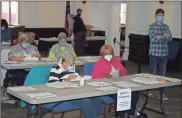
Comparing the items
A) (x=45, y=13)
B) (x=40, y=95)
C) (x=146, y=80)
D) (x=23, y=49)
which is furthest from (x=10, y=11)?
(x=40, y=95)

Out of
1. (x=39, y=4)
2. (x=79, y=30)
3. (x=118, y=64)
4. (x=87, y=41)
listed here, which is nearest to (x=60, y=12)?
(x=39, y=4)

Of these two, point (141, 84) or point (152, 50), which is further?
point (152, 50)

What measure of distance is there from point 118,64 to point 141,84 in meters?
0.79

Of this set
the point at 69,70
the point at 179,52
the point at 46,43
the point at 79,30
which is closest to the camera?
the point at 69,70

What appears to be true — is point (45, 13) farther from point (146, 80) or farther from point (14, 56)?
point (146, 80)

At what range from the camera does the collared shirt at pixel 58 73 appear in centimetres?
408

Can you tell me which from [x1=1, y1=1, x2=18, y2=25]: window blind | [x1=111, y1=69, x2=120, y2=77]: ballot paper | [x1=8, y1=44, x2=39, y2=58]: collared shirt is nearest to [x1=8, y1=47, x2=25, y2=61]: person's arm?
[x1=8, y1=44, x2=39, y2=58]: collared shirt

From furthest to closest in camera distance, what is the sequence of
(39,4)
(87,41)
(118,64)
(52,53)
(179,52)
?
(39,4), (87,41), (179,52), (52,53), (118,64)

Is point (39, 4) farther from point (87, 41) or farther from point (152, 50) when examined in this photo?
point (152, 50)

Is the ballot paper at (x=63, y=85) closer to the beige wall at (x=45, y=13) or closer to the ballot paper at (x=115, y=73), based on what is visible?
the ballot paper at (x=115, y=73)

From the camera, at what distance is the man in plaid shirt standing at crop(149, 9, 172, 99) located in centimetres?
599

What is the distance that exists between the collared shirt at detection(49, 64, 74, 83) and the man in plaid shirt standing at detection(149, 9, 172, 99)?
2.36 metres

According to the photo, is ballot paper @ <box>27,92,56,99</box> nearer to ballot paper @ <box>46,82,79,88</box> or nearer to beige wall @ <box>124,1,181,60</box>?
ballot paper @ <box>46,82,79,88</box>

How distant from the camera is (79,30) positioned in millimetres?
10906
